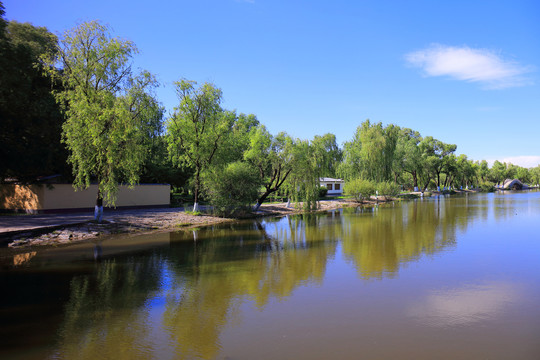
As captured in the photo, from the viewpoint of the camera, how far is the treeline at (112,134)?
18.3 m

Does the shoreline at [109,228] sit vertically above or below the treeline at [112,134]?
below

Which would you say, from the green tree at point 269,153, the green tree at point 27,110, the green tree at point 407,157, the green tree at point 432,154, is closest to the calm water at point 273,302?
the green tree at point 27,110

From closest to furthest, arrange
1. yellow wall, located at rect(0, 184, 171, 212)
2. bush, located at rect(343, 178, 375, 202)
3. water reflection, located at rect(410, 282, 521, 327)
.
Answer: water reflection, located at rect(410, 282, 521, 327)
yellow wall, located at rect(0, 184, 171, 212)
bush, located at rect(343, 178, 375, 202)

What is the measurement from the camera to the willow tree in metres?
17.8

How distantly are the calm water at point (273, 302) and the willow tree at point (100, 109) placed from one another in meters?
5.67

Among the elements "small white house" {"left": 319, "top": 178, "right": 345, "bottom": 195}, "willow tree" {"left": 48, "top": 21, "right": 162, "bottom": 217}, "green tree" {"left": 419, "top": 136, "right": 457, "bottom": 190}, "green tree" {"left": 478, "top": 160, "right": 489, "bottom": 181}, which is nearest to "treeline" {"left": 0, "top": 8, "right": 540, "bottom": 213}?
"willow tree" {"left": 48, "top": 21, "right": 162, "bottom": 217}

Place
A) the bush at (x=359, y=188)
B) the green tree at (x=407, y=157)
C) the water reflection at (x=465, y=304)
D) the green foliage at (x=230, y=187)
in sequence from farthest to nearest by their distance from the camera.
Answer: the green tree at (x=407, y=157) → the bush at (x=359, y=188) → the green foliage at (x=230, y=187) → the water reflection at (x=465, y=304)

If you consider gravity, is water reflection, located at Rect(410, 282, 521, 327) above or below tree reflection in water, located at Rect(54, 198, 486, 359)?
below

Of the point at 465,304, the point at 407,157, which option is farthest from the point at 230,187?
the point at 407,157

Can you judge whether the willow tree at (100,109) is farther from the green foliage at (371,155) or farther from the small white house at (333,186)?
the small white house at (333,186)

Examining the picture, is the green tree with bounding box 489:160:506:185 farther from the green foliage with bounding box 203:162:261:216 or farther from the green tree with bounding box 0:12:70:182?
the green tree with bounding box 0:12:70:182

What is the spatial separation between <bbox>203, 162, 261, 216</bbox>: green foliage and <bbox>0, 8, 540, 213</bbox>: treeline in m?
0.09

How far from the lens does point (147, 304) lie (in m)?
7.89

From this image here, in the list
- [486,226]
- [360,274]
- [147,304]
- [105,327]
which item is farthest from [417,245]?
[105,327]
